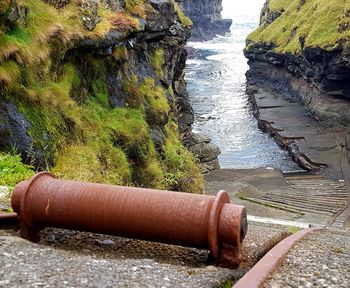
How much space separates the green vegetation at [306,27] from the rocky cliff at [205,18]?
50.6m

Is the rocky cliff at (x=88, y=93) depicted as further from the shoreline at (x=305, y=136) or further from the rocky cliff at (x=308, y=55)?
the rocky cliff at (x=308, y=55)

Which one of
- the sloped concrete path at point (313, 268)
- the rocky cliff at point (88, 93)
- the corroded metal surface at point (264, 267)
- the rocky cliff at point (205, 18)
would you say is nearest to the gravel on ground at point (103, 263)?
the corroded metal surface at point (264, 267)

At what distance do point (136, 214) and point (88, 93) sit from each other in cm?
950

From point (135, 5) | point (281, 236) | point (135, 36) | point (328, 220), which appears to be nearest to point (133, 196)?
point (281, 236)

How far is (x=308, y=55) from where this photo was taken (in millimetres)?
53312

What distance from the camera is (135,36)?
16875mm

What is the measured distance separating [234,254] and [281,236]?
8.25 ft

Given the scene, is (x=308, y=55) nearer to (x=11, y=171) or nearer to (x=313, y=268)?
(x=11, y=171)

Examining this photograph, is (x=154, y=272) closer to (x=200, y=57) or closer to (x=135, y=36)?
(x=135, y=36)

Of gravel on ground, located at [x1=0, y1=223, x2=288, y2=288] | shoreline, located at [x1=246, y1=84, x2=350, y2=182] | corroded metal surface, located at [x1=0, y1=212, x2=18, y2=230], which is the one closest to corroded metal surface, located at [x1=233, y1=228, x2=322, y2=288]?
gravel on ground, located at [x1=0, y1=223, x2=288, y2=288]

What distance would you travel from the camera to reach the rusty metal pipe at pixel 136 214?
5.07 m

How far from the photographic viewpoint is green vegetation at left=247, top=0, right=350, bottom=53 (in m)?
49.9

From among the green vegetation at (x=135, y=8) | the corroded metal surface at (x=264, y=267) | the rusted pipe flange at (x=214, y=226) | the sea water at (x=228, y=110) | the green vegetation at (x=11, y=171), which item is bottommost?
the sea water at (x=228, y=110)

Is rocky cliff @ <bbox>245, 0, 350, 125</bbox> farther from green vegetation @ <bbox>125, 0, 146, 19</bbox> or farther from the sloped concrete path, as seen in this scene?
the sloped concrete path
